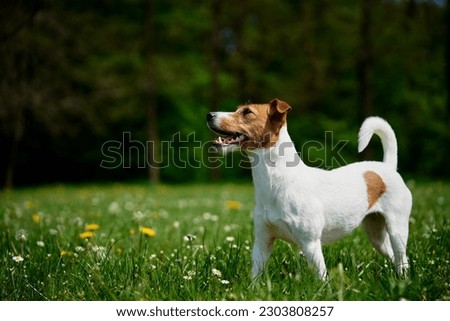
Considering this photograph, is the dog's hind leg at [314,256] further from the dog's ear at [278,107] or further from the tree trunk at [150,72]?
the tree trunk at [150,72]

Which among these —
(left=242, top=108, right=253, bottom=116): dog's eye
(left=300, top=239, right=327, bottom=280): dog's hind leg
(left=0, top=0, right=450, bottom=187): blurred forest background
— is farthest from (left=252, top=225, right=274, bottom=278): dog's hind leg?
(left=0, top=0, right=450, bottom=187): blurred forest background

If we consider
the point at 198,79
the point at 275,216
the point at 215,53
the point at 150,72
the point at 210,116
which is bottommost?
the point at 275,216

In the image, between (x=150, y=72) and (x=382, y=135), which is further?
(x=150, y=72)

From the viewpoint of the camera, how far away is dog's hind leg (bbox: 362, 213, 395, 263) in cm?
407

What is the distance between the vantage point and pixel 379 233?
411 cm

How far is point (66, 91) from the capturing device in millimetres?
18281

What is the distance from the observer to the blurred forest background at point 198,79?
16297mm

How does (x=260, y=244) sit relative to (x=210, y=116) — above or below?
below

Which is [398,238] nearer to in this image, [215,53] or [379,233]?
[379,233]

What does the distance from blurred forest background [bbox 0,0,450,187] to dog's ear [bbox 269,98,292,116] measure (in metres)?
11.8

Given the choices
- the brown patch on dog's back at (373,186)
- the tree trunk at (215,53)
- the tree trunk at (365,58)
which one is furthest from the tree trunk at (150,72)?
the brown patch on dog's back at (373,186)

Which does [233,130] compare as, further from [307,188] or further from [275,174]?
[307,188]

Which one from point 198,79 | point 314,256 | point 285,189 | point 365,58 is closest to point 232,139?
point 285,189

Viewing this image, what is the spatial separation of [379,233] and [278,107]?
148 centimetres
